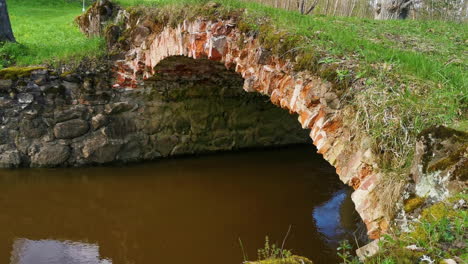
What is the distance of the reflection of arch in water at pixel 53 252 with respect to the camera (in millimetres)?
5438

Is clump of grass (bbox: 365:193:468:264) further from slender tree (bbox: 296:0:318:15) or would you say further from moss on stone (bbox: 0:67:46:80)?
moss on stone (bbox: 0:67:46:80)

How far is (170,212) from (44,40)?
19.5 ft

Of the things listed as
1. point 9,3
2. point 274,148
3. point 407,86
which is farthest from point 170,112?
point 9,3

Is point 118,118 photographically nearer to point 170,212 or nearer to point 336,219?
point 170,212

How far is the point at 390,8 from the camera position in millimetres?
9469

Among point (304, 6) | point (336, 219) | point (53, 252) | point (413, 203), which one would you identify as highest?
point (304, 6)

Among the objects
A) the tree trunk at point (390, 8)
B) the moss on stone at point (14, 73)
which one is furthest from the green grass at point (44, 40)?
the tree trunk at point (390, 8)

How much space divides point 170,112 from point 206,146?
1.19 m

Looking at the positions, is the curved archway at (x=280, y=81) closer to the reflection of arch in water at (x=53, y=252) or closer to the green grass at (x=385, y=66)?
the green grass at (x=385, y=66)

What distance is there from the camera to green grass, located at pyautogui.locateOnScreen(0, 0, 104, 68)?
8578 millimetres

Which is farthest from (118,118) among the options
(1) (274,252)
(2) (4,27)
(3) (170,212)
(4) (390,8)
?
(4) (390,8)

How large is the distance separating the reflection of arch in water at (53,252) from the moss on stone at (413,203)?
4192 millimetres

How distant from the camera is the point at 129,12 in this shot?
26.8 feet

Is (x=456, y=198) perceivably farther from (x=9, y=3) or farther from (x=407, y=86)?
(x=9, y=3)
